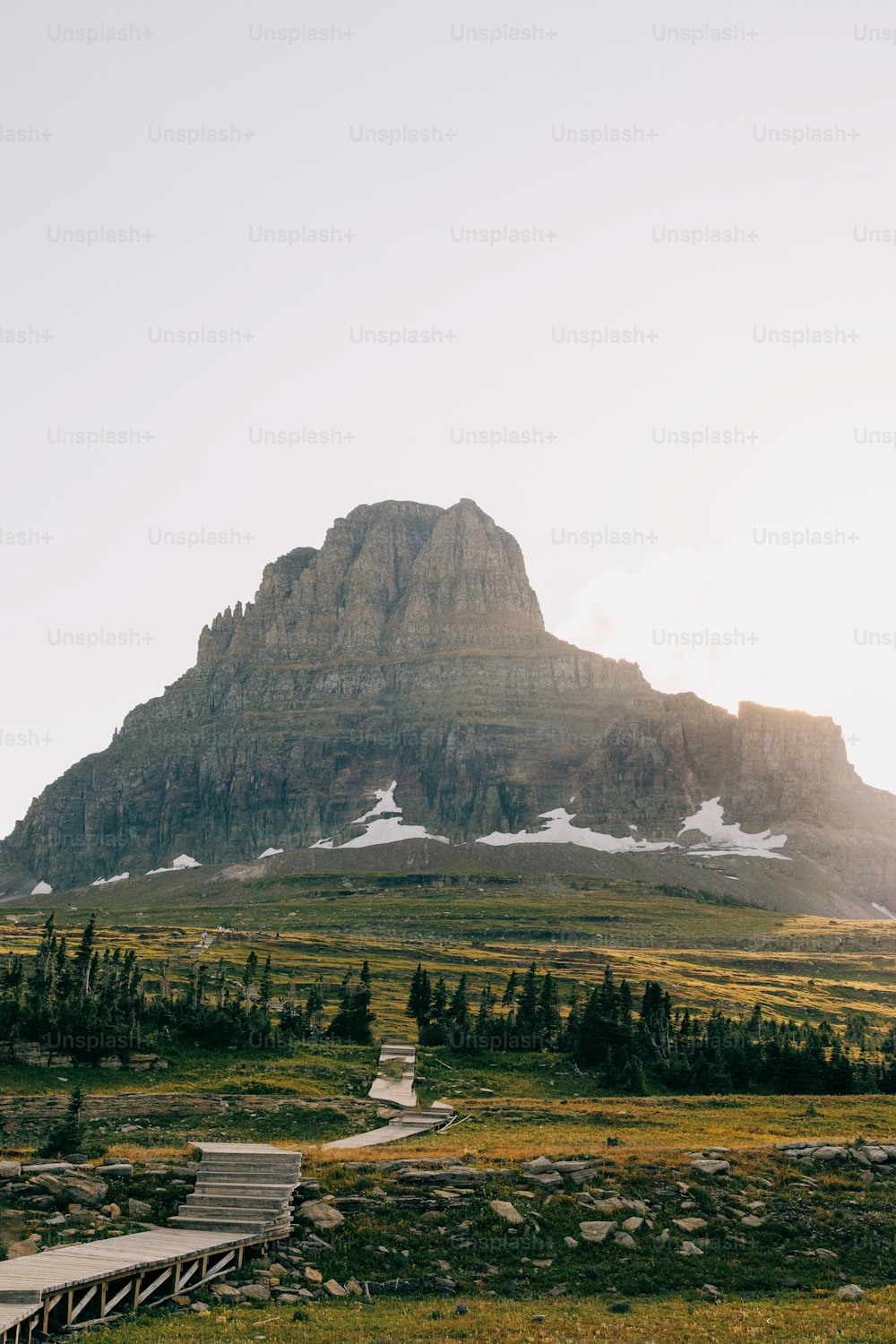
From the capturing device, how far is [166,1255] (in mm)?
27922

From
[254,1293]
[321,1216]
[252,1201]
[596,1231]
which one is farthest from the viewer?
[321,1216]

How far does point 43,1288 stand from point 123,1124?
2310cm

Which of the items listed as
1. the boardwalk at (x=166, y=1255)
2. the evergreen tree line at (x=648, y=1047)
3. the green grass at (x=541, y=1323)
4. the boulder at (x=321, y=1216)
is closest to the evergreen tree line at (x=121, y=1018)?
the evergreen tree line at (x=648, y=1047)

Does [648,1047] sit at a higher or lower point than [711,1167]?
lower

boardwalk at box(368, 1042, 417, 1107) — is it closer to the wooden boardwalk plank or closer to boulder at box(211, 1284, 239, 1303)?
the wooden boardwalk plank

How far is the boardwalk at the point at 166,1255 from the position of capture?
24.6m

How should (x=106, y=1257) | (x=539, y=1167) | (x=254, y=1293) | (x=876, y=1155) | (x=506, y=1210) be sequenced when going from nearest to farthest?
(x=106, y=1257) < (x=254, y=1293) < (x=506, y=1210) < (x=539, y=1167) < (x=876, y=1155)

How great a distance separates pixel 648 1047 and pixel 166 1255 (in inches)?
1942

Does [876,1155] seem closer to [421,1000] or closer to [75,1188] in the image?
[75,1188]

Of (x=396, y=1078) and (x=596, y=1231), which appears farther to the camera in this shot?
(x=396, y=1078)

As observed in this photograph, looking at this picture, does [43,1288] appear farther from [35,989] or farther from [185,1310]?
[35,989]

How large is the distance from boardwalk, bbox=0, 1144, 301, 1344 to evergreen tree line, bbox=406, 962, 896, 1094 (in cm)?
3293

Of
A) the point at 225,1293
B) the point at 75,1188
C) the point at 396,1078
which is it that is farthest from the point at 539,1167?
the point at 396,1078

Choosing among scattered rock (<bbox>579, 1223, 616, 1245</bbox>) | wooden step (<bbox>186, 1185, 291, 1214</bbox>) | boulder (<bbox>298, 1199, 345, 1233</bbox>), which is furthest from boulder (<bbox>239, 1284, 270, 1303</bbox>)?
scattered rock (<bbox>579, 1223, 616, 1245</bbox>)
